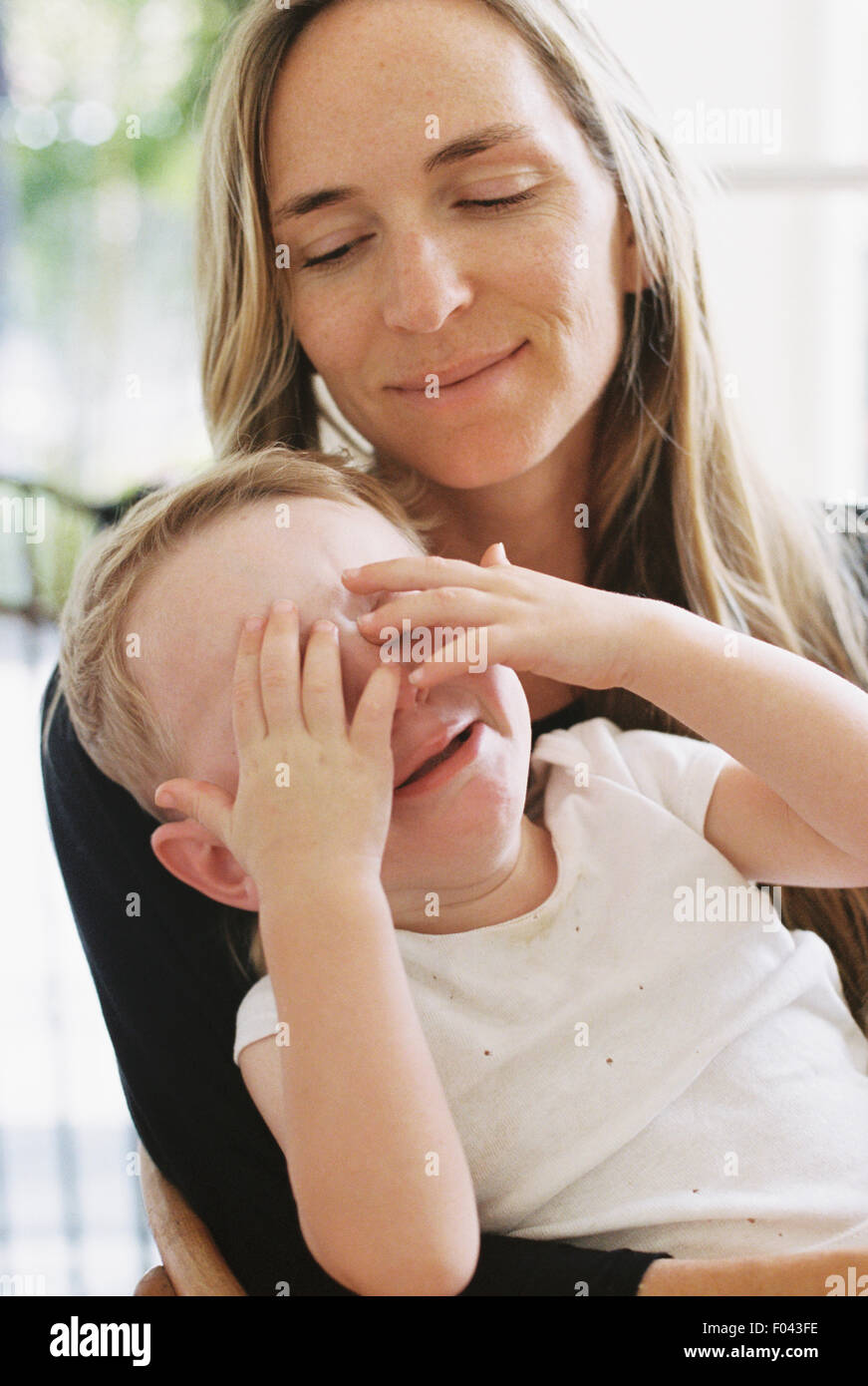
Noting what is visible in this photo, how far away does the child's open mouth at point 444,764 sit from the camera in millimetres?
860

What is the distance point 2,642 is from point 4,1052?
1241 mm

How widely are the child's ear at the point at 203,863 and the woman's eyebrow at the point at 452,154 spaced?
0.53 m

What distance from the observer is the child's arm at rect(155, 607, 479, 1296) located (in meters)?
0.75

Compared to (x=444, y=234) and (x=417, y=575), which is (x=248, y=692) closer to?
(x=417, y=575)

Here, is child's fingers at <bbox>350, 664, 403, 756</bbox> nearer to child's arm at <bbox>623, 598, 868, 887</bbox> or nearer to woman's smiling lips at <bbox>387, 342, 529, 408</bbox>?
child's arm at <bbox>623, 598, 868, 887</bbox>

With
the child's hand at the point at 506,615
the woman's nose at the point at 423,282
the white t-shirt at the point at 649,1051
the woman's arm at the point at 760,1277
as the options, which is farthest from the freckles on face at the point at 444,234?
the woman's arm at the point at 760,1277

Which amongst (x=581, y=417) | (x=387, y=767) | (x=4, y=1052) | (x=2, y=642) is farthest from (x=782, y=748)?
(x=2, y=642)

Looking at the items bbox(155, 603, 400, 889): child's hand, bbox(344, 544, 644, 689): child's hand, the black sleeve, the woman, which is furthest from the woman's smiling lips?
the black sleeve

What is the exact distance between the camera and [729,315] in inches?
50.6

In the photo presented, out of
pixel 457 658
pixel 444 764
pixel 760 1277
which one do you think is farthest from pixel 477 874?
pixel 760 1277

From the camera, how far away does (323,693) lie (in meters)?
0.79

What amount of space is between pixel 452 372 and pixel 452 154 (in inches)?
6.9

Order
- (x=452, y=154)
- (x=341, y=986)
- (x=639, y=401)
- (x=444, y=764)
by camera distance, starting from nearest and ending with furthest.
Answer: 1. (x=341, y=986)
2. (x=444, y=764)
3. (x=452, y=154)
4. (x=639, y=401)
